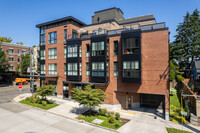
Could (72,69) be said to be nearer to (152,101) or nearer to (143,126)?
(143,126)

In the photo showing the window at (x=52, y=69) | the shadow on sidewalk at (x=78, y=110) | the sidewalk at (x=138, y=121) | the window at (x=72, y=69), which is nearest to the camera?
the sidewalk at (x=138, y=121)

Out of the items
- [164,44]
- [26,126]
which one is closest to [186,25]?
[164,44]

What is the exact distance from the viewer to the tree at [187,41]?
3331cm

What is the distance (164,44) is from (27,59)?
50.1 meters

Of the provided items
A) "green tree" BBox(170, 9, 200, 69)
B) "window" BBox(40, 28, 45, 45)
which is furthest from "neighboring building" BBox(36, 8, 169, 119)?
"green tree" BBox(170, 9, 200, 69)

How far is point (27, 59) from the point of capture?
166 feet

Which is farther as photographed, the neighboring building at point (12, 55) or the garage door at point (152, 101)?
the neighboring building at point (12, 55)

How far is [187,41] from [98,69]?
93.2 feet

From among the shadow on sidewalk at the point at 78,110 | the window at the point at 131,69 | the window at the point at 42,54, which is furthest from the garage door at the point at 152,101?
the window at the point at 42,54

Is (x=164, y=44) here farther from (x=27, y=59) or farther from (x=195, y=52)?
(x=27, y=59)

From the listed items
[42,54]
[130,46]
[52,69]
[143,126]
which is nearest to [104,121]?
[143,126]

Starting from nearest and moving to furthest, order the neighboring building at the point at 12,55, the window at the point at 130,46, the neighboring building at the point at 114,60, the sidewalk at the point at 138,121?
the sidewalk at the point at 138,121
the neighboring building at the point at 114,60
the window at the point at 130,46
the neighboring building at the point at 12,55

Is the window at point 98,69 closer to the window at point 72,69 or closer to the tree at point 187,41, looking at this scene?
the window at point 72,69

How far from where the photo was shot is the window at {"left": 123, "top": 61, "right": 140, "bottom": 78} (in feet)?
61.0
